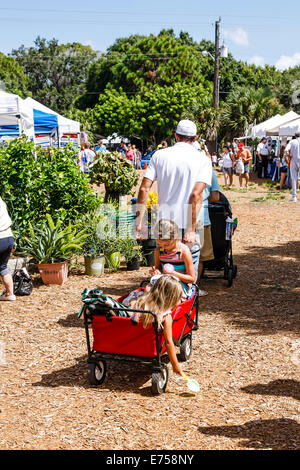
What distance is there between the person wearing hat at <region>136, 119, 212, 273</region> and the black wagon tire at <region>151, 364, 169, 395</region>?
1.25m

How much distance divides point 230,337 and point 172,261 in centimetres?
119

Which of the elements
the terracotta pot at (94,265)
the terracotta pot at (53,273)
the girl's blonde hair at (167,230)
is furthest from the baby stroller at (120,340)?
the terracotta pot at (94,265)

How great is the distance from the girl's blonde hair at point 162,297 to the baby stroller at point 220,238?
2.87 meters

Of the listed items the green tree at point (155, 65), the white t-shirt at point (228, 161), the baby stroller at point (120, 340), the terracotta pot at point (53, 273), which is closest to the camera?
the baby stroller at point (120, 340)

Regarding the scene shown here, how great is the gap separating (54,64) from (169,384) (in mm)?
69120

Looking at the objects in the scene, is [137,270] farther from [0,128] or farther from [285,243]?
[0,128]

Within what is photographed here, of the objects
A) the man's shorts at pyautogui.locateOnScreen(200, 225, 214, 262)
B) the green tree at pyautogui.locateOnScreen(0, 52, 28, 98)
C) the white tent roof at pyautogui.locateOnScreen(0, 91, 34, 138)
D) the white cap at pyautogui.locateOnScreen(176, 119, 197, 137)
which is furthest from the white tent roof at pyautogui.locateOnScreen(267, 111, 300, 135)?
the green tree at pyautogui.locateOnScreen(0, 52, 28, 98)

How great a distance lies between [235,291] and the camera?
282 inches

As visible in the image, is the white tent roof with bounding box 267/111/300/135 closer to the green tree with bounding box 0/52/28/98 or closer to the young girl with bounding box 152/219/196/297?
the young girl with bounding box 152/219/196/297

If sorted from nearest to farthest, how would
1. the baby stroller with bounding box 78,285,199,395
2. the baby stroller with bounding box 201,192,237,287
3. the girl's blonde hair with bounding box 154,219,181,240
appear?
the baby stroller with bounding box 78,285,199,395, the girl's blonde hair with bounding box 154,219,181,240, the baby stroller with bounding box 201,192,237,287

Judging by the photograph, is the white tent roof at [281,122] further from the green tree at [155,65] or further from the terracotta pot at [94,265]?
the green tree at [155,65]

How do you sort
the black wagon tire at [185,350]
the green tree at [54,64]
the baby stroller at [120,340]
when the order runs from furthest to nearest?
the green tree at [54,64]
the black wagon tire at [185,350]
the baby stroller at [120,340]

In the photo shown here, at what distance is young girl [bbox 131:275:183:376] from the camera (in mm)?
4188

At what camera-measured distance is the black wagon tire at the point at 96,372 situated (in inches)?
170
